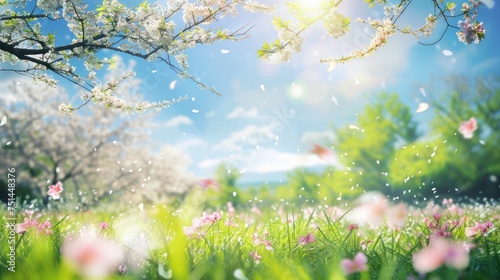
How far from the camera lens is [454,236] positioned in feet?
11.8

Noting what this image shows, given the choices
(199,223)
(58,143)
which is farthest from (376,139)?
(199,223)

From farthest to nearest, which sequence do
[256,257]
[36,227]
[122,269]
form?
[36,227] → [256,257] → [122,269]

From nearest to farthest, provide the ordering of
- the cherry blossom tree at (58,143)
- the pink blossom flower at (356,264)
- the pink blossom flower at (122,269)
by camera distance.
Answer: the pink blossom flower at (356,264) < the pink blossom flower at (122,269) < the cherry blossom tree at (58,143)

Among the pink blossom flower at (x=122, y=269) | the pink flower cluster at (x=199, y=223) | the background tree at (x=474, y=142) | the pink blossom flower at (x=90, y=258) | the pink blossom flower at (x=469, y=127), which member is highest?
the background tree at (x=474, y=142)

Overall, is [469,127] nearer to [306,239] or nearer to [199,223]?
[306,239]

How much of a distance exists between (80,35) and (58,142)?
50.3ft

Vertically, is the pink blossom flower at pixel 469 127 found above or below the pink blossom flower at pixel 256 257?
above

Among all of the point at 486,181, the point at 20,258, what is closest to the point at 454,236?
the point at 20,258

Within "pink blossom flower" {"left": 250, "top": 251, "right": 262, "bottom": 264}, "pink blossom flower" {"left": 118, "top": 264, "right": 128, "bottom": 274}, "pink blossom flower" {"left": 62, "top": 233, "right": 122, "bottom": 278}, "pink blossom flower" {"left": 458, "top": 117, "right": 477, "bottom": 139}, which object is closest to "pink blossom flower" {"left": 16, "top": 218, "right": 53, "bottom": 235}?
"pink blossom flower" {"left": 118, "top": 264, "right": 128, "bottom": 274}

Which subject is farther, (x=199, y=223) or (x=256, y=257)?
(x=199, y=223)

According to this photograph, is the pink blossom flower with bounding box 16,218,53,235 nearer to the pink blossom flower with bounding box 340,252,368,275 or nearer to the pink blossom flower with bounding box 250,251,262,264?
the pink blossom flower with bounding box 250,251,262,264

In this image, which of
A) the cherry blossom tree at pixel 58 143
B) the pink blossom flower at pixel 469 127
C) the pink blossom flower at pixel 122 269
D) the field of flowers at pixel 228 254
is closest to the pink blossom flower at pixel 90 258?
the field of flowers at pixel 228 254

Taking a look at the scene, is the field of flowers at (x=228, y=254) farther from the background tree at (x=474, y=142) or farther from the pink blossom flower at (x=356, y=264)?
the background tree at (x=474, y=142)

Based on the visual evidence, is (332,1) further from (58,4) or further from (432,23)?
(58,4)
